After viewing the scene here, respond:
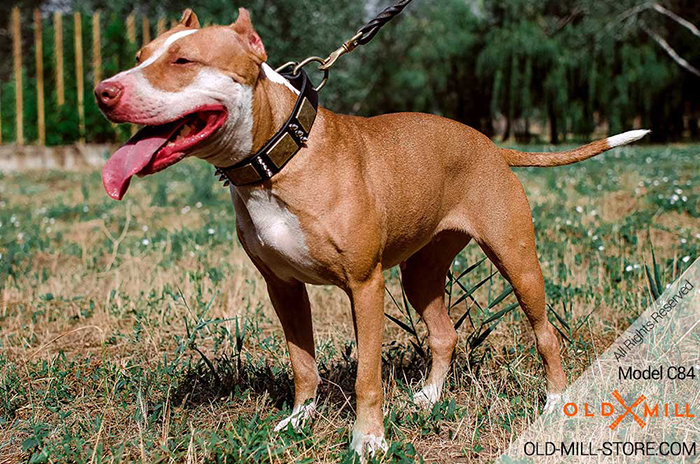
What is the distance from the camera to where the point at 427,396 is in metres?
3.61

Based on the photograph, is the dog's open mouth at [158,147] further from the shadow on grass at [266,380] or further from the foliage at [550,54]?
the foliage at [550,54]

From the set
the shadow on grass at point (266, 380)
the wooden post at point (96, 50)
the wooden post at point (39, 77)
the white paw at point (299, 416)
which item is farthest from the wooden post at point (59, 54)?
Result: the white paw at point (299, 416)

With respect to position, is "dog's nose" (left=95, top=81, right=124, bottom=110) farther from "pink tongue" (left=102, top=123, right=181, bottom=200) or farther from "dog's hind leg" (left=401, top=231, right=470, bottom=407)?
"dog's hind leg" (left=401, top=231, right=470, bottom=407)

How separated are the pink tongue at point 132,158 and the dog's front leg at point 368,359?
97 cm

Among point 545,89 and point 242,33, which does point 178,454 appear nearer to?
point 242,33

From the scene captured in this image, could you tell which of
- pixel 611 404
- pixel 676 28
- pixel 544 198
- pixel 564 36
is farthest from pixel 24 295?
pixel 676 28

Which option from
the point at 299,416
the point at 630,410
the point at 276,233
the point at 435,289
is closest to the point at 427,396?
Result: the point at 435,289

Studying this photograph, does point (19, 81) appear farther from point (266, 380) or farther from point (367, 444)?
point (367, 444)

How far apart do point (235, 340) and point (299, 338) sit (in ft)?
4.44

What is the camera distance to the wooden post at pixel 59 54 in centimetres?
1477

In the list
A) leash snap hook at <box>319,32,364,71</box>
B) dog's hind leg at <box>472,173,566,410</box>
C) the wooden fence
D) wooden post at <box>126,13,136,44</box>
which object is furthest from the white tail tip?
wooden post at <box>126,13,136,44</box>

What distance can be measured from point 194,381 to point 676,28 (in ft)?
83.1

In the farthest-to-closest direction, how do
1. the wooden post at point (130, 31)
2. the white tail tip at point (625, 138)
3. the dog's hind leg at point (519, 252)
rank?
the wooden post at point (130, 31)
the white tail tip at point (625, 138)
the dog's hind leg at point (519, 252)

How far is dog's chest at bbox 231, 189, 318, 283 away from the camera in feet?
9.07
